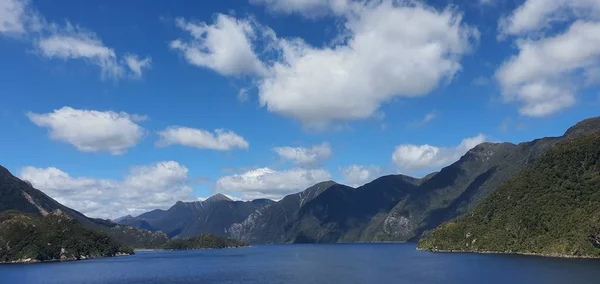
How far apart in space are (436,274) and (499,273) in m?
22.6

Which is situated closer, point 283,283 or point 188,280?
point 283,283

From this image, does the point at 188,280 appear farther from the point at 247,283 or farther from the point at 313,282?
the point at 313,282

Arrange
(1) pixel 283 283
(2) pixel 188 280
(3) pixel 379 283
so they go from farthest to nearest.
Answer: (2) pixel 188 280, (1) pixel 283 283, (3) pixel 379 283

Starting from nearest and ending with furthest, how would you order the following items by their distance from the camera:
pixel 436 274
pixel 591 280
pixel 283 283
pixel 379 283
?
pixel 591 280
pixel 379 283
pixel 283 283
pixel 436 274

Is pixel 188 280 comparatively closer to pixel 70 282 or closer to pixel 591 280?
pixel 70 282

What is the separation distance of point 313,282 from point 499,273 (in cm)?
6968

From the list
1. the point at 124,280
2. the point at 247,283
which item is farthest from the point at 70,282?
the point at 247,283

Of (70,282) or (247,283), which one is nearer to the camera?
(247,283)

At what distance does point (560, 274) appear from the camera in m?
160

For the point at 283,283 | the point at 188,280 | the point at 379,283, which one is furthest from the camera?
the point at 188,280

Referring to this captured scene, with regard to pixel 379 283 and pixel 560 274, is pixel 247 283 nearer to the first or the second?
pixel 379 283

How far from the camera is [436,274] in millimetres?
182125

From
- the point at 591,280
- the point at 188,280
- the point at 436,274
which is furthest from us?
the point at 188,280

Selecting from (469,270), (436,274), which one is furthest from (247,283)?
(469,270)
